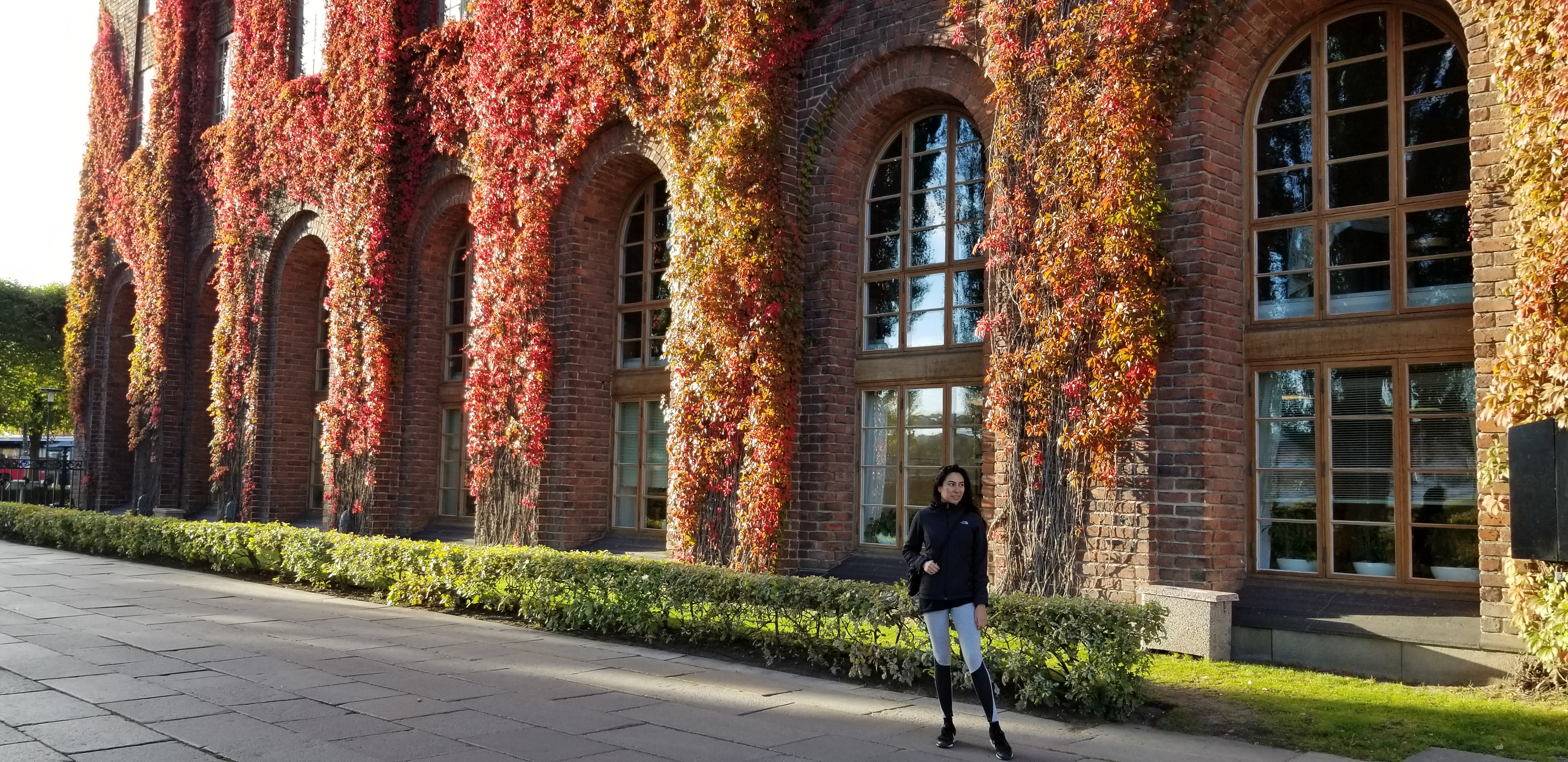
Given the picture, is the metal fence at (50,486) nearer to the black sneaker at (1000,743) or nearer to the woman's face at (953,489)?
the woman's face at (953,489)

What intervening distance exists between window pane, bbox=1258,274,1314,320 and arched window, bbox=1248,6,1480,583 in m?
0.01

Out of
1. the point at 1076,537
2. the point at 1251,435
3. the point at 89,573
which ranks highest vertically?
the point at 1251,435

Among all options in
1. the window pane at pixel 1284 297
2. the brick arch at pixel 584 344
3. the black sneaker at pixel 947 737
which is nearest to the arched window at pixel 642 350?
the brick arch at pixel 584 344

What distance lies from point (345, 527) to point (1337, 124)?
13290 millimetres

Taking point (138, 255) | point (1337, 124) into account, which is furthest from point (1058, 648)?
point (138, 255)

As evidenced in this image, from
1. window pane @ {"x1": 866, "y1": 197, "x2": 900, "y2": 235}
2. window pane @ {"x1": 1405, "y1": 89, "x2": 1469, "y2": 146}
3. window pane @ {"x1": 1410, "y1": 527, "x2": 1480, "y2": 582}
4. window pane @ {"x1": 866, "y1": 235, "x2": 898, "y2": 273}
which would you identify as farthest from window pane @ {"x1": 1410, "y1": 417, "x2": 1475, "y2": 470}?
window pane @ {"x1": 866, "y1": 197, "x2": 900, "y2": 235}

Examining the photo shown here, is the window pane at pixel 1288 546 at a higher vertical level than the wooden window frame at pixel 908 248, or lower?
lower

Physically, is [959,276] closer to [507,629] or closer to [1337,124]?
[1337,124]

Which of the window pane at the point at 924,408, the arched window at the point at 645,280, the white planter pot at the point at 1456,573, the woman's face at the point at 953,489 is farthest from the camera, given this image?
the arched window at the point at 645,280

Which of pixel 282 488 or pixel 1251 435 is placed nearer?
pixel 1251 435

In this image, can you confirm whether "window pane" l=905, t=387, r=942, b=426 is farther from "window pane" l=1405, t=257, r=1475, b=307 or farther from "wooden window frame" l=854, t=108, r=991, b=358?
"window pane" l=1405, t=257, r=1475, b=307

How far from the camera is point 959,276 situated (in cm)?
1023

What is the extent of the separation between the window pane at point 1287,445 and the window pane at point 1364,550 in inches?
20.6

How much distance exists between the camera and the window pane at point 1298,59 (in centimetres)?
841
